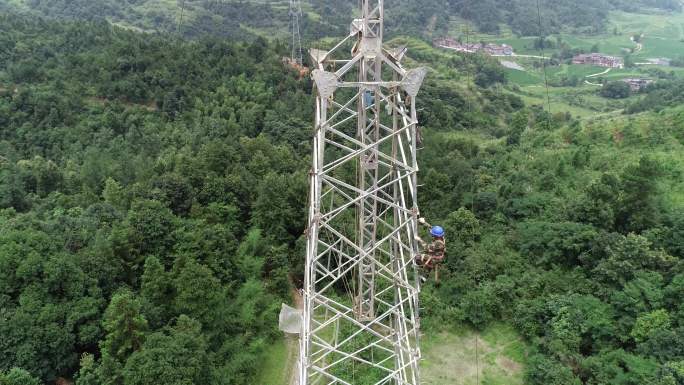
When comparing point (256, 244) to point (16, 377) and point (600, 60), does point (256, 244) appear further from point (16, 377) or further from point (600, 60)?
point (600, 60)

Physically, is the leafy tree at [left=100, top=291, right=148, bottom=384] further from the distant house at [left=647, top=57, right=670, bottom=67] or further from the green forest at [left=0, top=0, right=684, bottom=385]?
the distant house at [left=647, top=57, right=670, bottom=67]

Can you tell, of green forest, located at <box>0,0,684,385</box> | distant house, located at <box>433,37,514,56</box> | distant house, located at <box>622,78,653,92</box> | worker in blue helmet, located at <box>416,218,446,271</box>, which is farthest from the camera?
distant house, located at <box>433,37,514,56</box>

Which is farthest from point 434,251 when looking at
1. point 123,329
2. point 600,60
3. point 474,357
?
point 600,60

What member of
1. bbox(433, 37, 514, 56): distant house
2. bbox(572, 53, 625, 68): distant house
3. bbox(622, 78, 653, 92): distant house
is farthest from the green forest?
bbox(572, 53, 625, 68): distant house

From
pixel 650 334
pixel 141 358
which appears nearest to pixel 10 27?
pixel 141 358

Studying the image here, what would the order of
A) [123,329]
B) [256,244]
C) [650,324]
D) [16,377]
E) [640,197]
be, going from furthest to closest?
[256,244] → [640,197] → [650,324] → [123,329] → [16,377]

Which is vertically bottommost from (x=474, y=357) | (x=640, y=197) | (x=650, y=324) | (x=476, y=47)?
(x=474, y=357)

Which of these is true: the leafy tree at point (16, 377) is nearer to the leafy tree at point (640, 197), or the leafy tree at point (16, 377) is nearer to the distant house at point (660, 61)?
the leafy tree at point (640, 197)

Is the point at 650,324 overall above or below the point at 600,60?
below

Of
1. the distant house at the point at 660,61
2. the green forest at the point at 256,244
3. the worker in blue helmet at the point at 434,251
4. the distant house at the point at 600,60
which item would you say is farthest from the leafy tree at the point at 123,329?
the distant house at the point at 660,61
